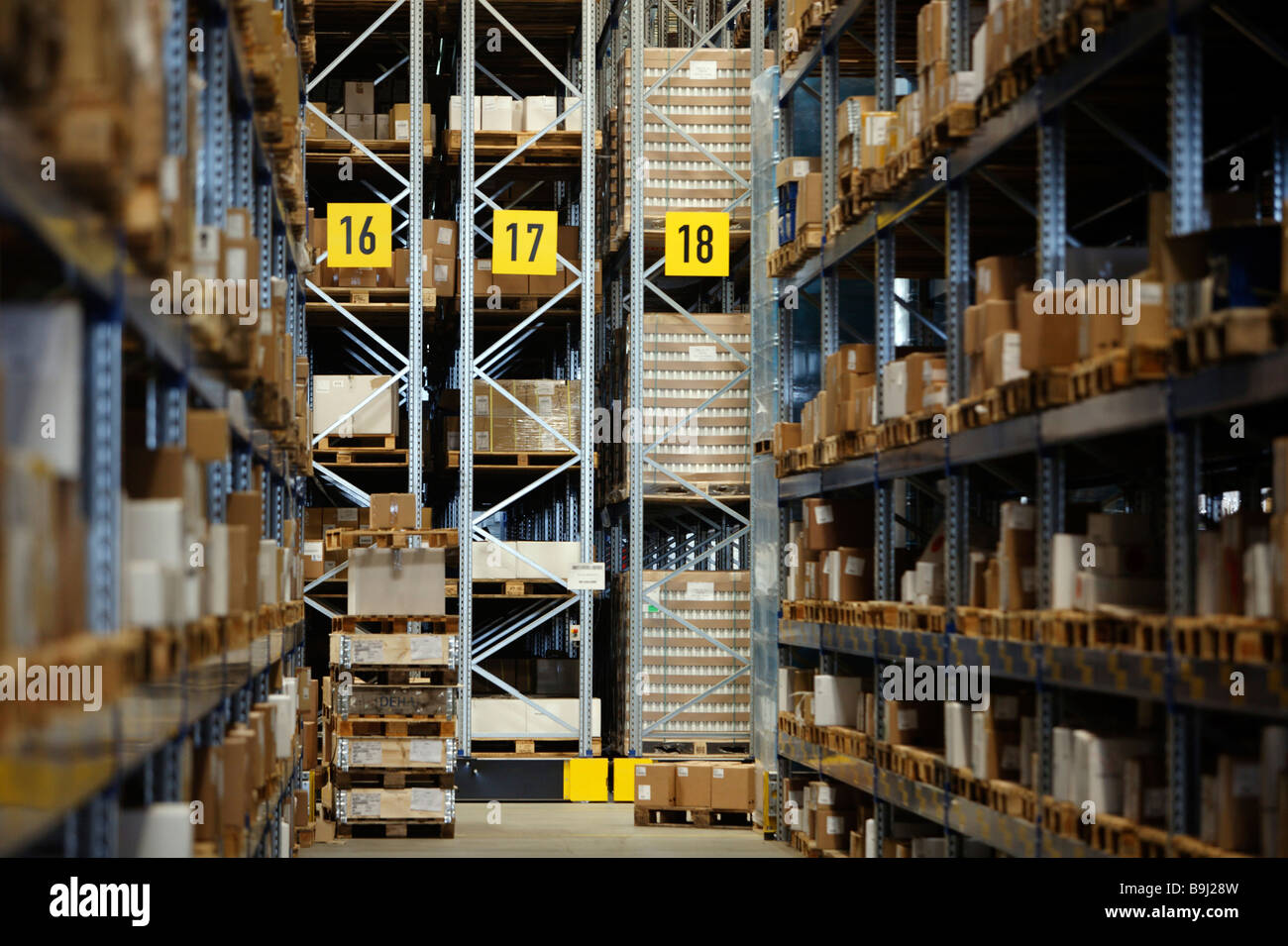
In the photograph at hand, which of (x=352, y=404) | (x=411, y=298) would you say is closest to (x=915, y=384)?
(x=411, y=298)

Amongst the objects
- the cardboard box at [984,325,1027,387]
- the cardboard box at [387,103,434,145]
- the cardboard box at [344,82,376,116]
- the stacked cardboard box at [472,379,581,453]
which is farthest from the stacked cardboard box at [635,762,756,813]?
the cardboard box at [344,82,376,116]

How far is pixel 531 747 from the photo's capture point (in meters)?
14.5

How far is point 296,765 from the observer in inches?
412

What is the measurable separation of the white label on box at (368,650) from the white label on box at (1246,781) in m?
8.24

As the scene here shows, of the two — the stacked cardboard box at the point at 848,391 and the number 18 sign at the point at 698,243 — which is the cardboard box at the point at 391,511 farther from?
the stacked cardboard box at the point at 848,391

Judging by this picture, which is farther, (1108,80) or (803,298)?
(803,298)

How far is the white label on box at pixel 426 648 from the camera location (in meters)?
12.5

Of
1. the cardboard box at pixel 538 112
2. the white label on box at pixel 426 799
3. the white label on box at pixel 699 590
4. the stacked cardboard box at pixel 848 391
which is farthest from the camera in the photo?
the cardboard box at pixel 538 112

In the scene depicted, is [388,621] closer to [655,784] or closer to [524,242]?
[655,784]

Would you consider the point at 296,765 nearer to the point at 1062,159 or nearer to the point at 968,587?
the point at 968,587

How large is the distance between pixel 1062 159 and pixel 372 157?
9.27 m

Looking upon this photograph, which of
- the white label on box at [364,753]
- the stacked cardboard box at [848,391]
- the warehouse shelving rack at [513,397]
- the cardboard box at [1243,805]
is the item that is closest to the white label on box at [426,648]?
the white label on box at [364,753]

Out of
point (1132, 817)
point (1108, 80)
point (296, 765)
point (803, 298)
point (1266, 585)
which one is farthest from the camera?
point (803, 298)
